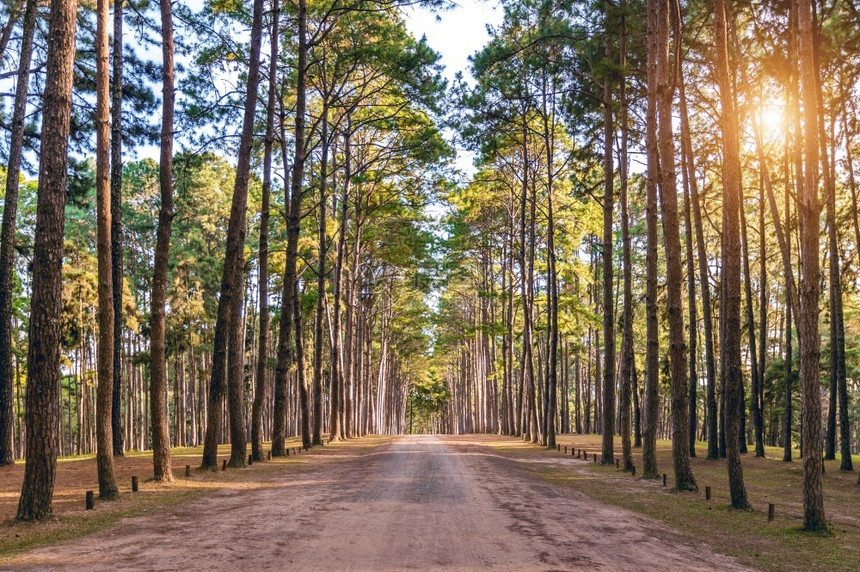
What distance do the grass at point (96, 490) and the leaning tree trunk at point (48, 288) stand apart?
1.95 feet

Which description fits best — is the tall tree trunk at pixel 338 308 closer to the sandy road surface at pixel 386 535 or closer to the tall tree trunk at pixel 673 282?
the tall tree trunk at pixel 673 282

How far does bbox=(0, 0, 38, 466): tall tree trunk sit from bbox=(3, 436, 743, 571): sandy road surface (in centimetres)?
1021

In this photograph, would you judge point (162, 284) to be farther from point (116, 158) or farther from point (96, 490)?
point (116, 158)

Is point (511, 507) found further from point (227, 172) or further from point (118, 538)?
point (227, 172)

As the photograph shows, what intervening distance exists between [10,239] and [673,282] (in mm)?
18023

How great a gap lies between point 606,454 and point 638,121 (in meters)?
11.9

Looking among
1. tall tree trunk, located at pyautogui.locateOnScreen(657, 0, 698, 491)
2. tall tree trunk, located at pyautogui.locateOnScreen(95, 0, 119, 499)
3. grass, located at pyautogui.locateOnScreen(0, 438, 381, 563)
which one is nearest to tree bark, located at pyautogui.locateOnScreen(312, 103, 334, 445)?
grass, located at pyautogui.locateOnScreen(0, 438, 381, 563)

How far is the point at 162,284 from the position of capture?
14.5 meters

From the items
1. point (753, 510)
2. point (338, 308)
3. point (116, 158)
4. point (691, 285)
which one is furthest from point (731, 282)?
point (338, 308)

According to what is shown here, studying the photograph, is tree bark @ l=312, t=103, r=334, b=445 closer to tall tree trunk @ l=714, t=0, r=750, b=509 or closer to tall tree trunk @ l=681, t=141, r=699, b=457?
tall tree trunk @ l=681, t=141, r=699, b=457

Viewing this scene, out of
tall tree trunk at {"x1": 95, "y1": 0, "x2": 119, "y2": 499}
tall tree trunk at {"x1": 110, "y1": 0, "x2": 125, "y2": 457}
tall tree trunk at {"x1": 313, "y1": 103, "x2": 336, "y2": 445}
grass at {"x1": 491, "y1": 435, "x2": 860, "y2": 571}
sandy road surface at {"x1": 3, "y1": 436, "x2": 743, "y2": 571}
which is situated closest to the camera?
sandy road surface at {"x1": 3, "y1": 436, "x2": 743, "y2": 571}

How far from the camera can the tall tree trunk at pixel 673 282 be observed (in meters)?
14.4

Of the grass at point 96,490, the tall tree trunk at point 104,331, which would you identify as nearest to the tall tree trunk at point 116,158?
the grass at point 96,490

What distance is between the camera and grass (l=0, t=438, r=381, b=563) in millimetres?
8602
